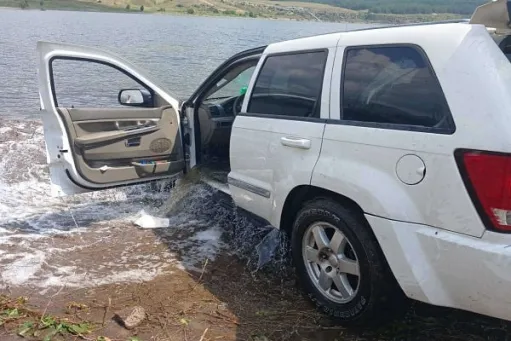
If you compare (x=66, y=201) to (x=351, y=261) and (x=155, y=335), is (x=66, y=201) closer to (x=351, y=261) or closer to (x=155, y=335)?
(x=155, y=335)

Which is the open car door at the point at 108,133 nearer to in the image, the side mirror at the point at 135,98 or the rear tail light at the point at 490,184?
the side mirror at the point at 135,98

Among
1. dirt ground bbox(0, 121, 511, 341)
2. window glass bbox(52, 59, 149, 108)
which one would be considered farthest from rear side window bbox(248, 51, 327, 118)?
window glass bbox(52, 59, 149, 108)

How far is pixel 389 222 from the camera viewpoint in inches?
121

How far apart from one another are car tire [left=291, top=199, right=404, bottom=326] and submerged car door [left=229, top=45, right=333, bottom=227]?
0.96 ft

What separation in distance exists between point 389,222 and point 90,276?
2686mm

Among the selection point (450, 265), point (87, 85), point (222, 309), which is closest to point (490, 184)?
point (450, 265)

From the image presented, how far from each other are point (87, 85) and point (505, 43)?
15.1 metres

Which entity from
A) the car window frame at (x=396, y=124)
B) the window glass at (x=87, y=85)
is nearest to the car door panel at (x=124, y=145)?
the car window frame at (x=396, y=124)

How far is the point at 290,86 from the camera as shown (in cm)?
407

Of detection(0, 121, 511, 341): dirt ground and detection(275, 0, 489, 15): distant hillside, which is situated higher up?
detection(275, 0, 489, 15): distant hillside

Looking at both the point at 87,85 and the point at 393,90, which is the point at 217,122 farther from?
the point at 87,85

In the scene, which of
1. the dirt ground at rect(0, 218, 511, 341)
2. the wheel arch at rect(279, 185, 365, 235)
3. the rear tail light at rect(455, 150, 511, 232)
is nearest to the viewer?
the rear tail light at rect(455, 150, 511, 232)

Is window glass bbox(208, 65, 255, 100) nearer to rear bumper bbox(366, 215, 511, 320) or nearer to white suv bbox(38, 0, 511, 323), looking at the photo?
white suv bbox(38, 0, 511, 323)

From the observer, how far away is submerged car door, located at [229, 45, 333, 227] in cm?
369
